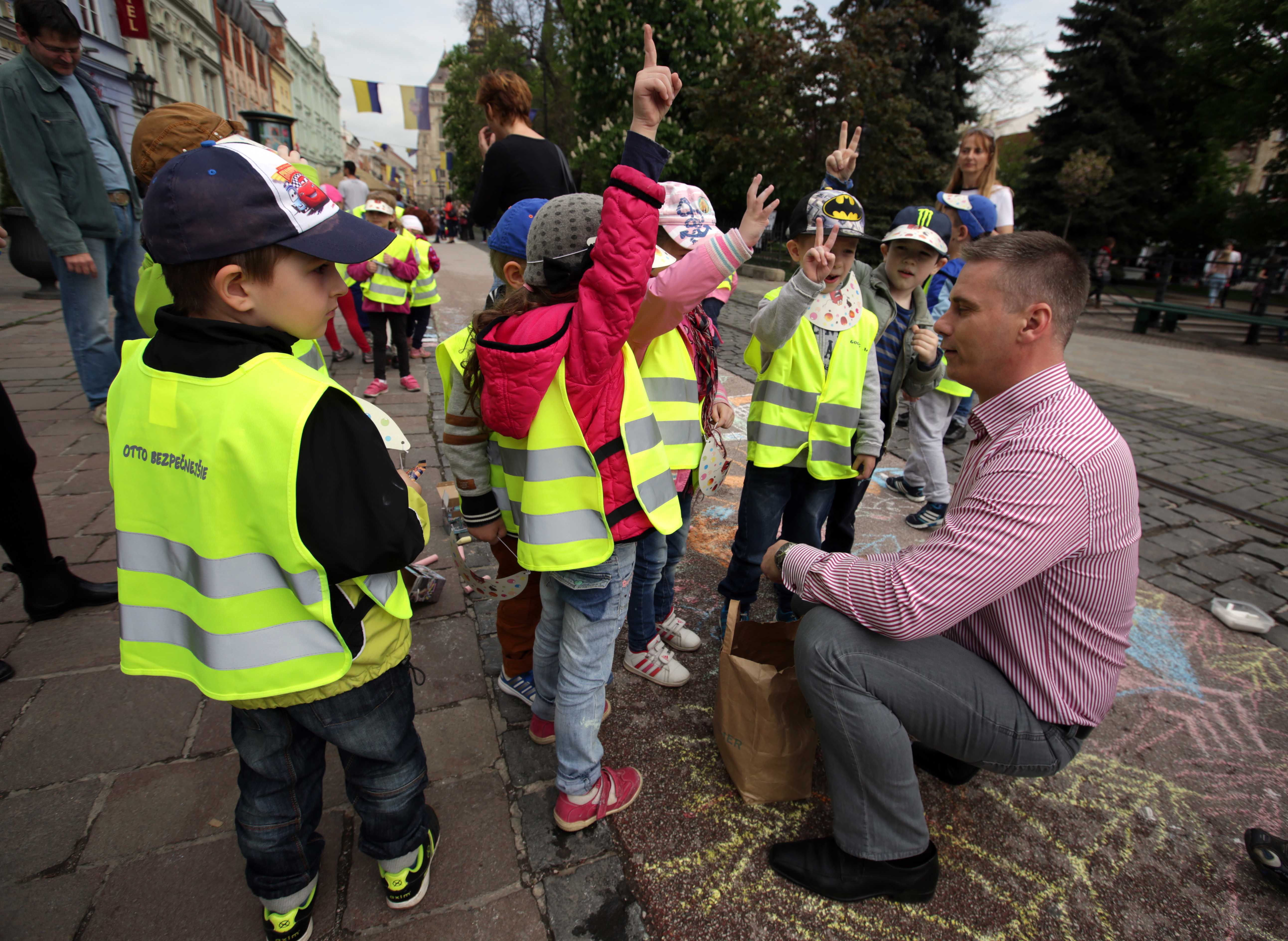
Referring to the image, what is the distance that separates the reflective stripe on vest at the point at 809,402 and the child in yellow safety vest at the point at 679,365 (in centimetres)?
17

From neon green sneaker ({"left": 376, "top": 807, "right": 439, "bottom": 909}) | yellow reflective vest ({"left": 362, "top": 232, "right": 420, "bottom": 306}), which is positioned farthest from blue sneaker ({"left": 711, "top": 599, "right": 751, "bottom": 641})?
yellow reflective vest ({"left": 362, "top": 232, "right": 420, "bottom": 306})

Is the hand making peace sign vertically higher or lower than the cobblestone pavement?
higher

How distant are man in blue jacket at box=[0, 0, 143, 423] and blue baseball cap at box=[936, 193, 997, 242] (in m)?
5.23

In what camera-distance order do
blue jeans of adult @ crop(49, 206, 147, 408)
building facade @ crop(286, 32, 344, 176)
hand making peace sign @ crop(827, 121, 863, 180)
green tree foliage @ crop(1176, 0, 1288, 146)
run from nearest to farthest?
hand making peace sign @ crop(827, 121, 863, 180) → blue jeans of adult @ crop(49, 206, 147, 408) → green tree foliage @ crop(1176, 0, 1288, 146) → building facade @ crop(286, 32, 344, 176)

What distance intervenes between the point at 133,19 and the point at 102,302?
Answer: 2009cm

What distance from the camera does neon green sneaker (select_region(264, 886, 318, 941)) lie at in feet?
4.88

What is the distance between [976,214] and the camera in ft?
13.9

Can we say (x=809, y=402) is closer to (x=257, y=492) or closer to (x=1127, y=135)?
(x=257, y=492)

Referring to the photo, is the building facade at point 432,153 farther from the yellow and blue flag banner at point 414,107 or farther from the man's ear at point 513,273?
the man's ear at point 513,273

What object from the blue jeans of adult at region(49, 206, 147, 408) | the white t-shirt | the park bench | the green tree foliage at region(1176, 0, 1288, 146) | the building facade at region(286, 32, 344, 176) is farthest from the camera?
the building facade at region(286, 32, 344, 176)

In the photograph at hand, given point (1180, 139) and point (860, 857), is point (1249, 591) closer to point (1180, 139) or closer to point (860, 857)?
point (860, 857)

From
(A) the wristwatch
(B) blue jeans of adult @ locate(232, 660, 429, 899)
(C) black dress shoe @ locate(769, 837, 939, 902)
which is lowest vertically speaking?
(C) black dress shoe @ locate(769, 837, 939, 902)

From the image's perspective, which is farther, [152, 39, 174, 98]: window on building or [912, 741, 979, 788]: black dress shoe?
[152, 39, 174, 98]: window on building

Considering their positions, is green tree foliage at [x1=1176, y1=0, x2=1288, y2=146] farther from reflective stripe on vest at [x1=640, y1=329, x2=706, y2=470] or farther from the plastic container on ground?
reflective stripe on vest at [x1=640, y1=329, x2=706, y2=470]
